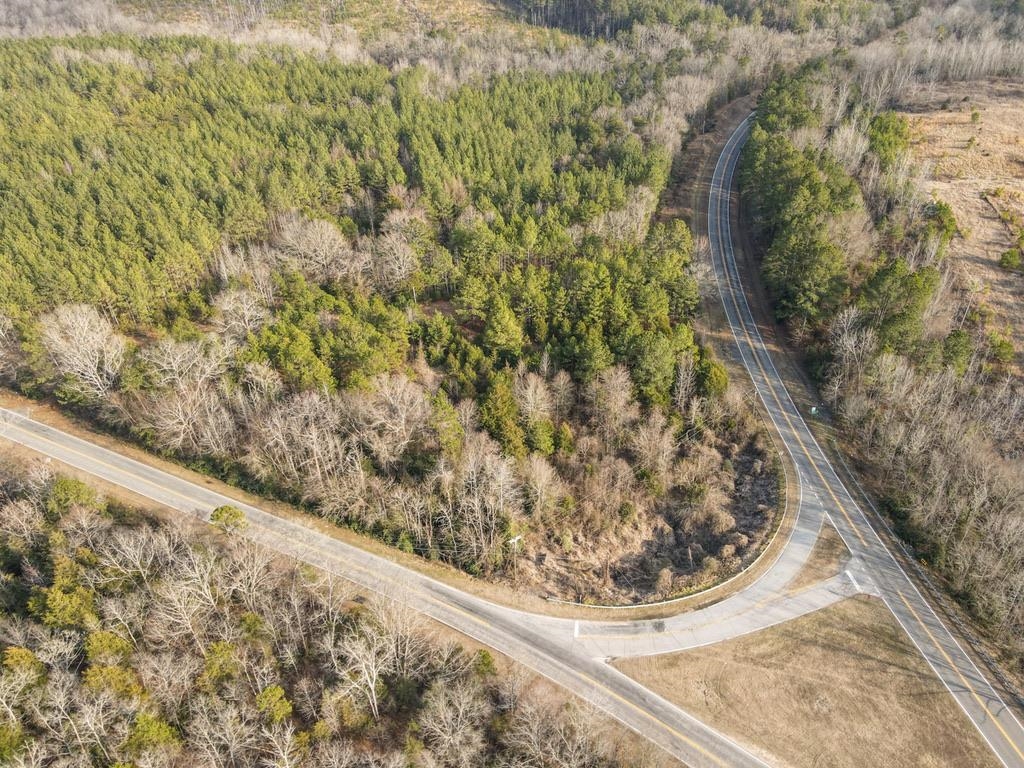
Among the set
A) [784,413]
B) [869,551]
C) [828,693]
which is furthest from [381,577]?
[784,413]

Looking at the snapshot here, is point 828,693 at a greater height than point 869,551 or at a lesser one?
lesser

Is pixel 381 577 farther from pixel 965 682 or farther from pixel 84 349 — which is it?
pixel 965 682

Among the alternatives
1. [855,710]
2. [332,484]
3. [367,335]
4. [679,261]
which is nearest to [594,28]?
[679,261]

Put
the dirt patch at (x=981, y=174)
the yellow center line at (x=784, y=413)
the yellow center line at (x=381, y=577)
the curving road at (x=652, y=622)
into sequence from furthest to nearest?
the dirt patch at (x=981, y=174) → the yellow center line at (x=784, y=413) → the curving road at (x=652, y=622) → the yellow center line at (x=381, y=577)

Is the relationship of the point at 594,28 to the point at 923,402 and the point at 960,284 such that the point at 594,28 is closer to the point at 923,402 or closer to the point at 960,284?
the point at 960,284

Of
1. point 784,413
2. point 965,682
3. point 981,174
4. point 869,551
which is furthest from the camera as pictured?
point 981,174

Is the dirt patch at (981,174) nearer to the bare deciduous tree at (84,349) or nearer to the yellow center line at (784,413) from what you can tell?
the yellow center line at (784,413)

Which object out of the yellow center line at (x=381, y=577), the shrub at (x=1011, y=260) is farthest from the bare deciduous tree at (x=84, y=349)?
the shrub at (x=1011, y=260)
